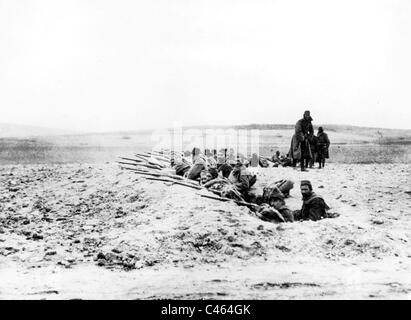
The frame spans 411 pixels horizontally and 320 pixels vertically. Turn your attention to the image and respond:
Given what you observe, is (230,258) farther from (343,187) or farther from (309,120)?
(309,120)

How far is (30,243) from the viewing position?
6.41m

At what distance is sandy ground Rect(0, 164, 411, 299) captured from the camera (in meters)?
4.95

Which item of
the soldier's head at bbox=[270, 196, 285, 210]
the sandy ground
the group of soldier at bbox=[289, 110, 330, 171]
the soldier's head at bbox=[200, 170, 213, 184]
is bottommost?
the sandy ground

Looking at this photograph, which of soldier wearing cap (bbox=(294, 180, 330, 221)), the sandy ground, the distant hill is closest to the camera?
the sandy ground

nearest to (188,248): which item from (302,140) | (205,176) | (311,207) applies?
(311,207)

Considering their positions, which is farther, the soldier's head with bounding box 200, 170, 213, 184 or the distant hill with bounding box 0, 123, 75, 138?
the distant hill with bounding box 0, 123, 75, 138

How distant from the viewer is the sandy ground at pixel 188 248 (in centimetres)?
495

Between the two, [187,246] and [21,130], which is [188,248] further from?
[21,130]

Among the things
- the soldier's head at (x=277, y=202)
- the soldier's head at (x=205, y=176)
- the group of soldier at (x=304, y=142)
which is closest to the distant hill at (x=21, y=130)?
the group of soldier at (x=304, y=142)

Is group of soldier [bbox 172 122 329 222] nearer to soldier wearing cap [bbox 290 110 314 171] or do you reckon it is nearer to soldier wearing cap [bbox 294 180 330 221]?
soldier wearing cap [bbox 294 180 330 221]

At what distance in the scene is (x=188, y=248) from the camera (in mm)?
5980

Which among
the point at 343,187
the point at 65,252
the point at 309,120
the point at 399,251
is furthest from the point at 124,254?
the point at 309,120

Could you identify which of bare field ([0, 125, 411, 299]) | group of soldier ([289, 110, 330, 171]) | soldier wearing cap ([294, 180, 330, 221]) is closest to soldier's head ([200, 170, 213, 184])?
bare field ([0, 125, 411, 299])
